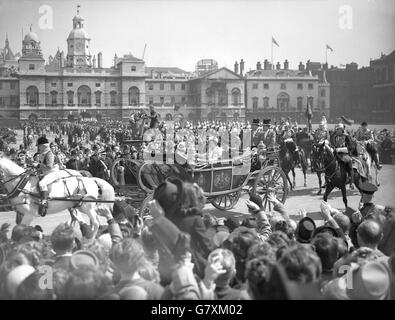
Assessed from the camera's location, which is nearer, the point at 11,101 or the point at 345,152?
the point at 345,152

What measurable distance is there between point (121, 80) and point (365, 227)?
2497 inches

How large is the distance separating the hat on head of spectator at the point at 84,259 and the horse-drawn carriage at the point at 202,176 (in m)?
4.12

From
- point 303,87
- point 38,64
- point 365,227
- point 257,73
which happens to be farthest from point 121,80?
point 365,227

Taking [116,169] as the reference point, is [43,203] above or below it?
below

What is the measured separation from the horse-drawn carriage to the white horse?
0.90m

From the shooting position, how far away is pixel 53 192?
7.82 meters

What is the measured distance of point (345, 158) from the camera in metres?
10.8

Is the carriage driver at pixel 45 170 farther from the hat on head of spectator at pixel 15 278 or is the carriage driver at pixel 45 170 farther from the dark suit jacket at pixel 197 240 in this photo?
the dark suit jacket at pixel 197 240

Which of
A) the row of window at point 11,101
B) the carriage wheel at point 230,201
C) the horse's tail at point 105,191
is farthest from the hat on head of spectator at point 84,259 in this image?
the row of window at point 11,101

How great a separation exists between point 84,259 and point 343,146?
30.8 ft

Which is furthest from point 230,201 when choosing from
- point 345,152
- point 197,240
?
point 197,240

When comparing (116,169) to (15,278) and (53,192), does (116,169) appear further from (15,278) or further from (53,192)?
(15,278)

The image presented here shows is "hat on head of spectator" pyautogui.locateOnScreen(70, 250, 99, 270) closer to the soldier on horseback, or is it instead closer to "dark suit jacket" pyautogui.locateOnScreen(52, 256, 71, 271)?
"dark suit jacket" pyautogui.locateOnScreen(52, 256, 71, 271)
